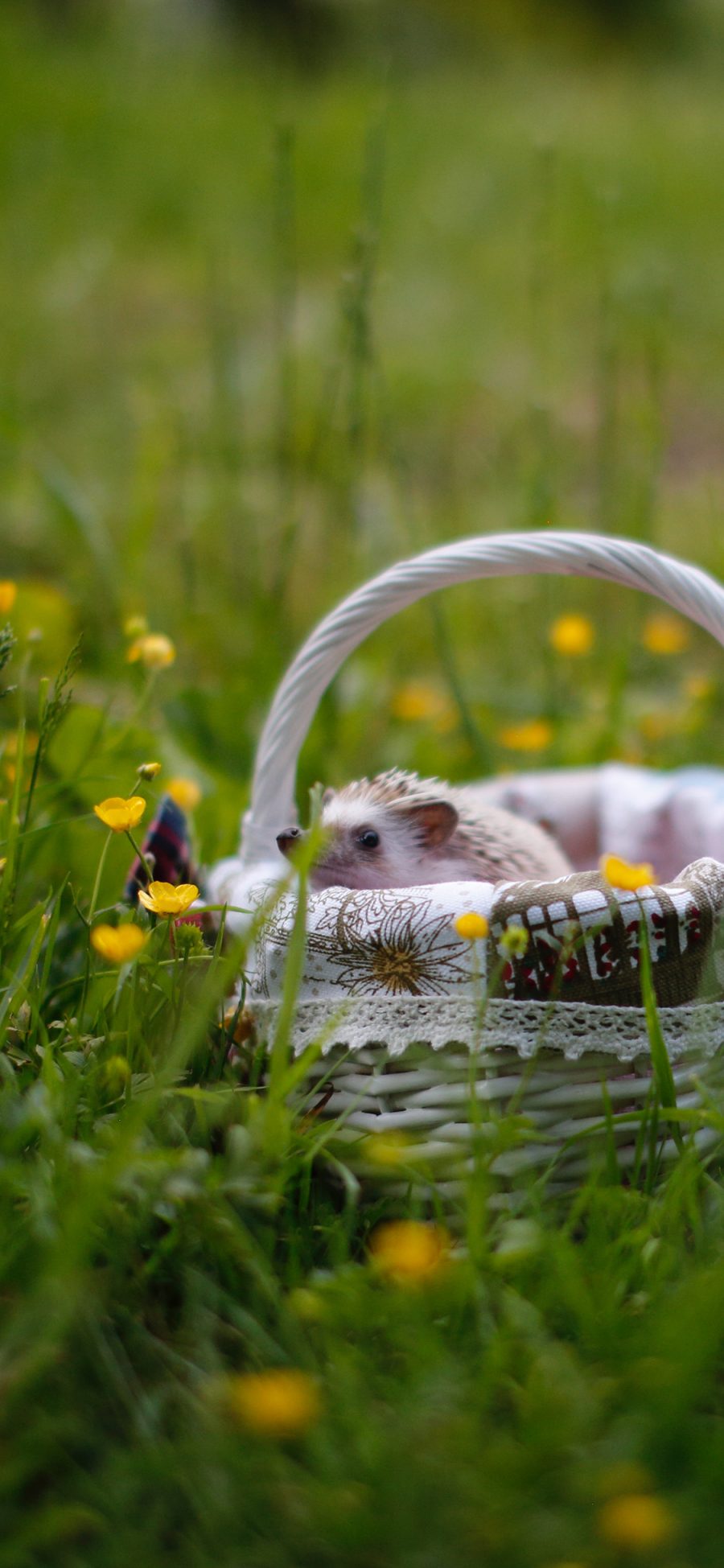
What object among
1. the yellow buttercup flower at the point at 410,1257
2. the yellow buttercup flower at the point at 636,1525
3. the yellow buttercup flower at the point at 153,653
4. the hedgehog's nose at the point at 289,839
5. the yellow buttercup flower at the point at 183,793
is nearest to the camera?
the yellow buttercup flower at the point at 636,1525

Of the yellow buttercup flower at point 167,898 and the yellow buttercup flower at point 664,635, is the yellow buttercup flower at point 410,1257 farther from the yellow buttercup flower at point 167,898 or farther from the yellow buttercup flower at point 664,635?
the yellow buttercup flower at point 664,635

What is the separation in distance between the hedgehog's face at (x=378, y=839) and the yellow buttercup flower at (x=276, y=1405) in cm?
84

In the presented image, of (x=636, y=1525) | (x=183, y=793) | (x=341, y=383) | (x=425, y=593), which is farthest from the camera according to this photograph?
(x=341, y=383)

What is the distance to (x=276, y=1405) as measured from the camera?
1091 mm

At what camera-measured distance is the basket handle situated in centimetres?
176

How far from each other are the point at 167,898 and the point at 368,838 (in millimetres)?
432

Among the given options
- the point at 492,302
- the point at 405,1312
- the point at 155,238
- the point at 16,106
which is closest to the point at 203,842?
the point at 405,1312

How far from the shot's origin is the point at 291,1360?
1.30 meters

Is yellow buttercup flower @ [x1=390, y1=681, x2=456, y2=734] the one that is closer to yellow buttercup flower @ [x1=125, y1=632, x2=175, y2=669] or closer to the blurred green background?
the blurred green background

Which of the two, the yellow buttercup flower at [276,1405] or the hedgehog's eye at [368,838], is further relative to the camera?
the hedgehog's eye at [368,838]

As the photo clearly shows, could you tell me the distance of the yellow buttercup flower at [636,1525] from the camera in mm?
986

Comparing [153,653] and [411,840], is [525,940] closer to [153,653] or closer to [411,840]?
[411,840]

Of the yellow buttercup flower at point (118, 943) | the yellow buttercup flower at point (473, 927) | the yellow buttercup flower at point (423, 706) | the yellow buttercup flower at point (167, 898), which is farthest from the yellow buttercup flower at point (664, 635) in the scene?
Result: the yellow buttercup flower at point (118, 943)

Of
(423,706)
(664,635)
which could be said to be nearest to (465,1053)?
(423,706)
